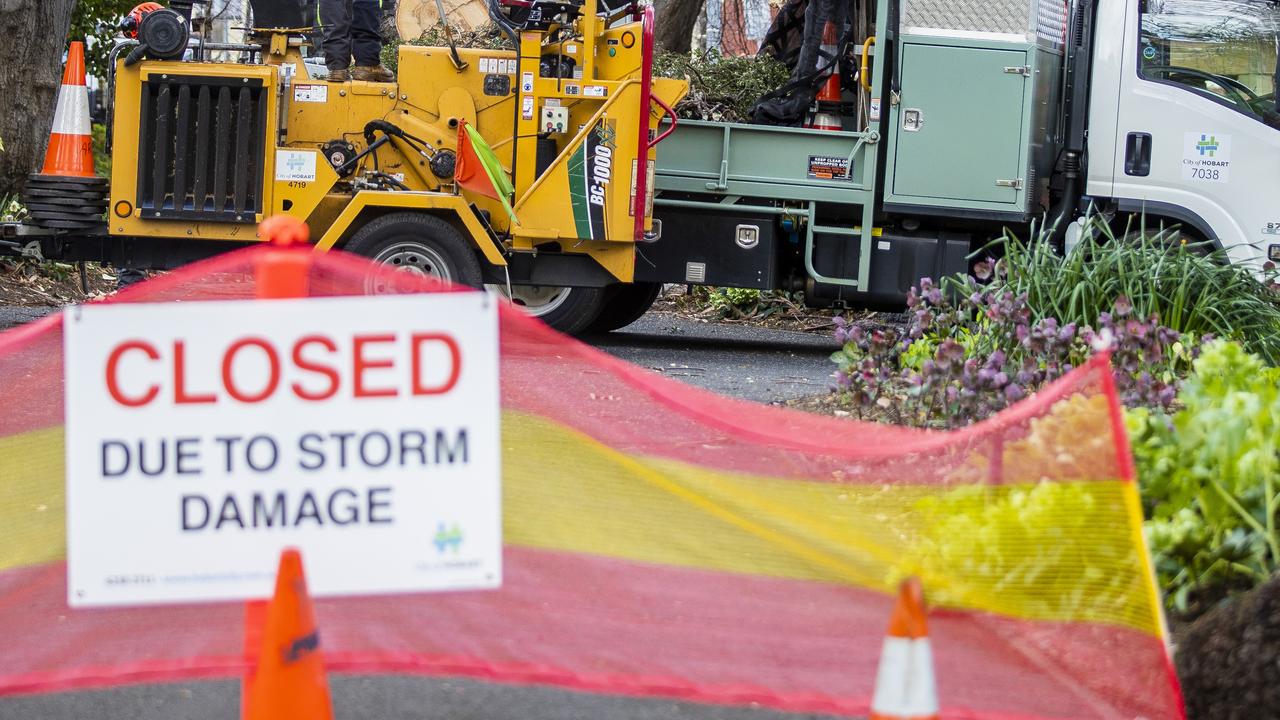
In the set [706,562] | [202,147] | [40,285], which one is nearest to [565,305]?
[202,147]

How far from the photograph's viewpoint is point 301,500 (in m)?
3.00

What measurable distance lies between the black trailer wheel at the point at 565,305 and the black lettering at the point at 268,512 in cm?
765

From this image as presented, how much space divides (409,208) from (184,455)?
7.14 metres

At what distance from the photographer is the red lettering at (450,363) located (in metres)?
3.00

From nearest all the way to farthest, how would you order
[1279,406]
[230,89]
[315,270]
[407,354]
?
[407,354]
[315,270]
[1279,406]
[230,89]

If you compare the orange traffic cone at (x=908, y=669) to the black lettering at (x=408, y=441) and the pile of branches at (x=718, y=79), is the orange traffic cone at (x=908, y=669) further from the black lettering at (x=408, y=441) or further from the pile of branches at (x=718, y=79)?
the pile of branches at (x=718, y=79)

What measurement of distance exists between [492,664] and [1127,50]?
8260 mm

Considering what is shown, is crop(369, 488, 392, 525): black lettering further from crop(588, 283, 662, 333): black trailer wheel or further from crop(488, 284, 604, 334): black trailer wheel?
crop(588, 283, 662, 333): black trailer wheel

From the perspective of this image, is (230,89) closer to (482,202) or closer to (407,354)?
(482,202)

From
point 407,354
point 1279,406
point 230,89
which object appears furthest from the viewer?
point 230,89

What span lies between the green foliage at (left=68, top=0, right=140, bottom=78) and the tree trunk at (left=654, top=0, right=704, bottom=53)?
6694 millimetres

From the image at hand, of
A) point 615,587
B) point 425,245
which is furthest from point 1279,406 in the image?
point 425,245

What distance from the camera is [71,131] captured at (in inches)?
392

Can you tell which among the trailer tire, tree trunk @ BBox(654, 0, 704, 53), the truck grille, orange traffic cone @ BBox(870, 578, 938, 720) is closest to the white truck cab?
→ the trailer tire
